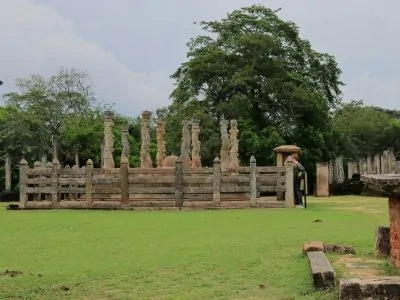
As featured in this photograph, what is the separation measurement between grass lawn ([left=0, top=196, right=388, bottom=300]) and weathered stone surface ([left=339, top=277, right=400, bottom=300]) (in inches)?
16.5

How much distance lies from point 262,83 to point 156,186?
15759 millimetres

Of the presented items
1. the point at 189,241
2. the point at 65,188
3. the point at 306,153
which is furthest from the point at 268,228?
the point at 306,153

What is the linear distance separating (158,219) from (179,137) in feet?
73.7

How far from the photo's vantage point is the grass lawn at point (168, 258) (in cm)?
677

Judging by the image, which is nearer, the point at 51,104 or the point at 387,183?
the point at 387,183

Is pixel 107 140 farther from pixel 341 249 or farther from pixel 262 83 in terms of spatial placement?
pixel 341 249

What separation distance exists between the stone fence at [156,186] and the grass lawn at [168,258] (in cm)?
696

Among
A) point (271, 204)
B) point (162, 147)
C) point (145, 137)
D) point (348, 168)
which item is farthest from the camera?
point (348, 168)

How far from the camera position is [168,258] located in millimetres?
8883

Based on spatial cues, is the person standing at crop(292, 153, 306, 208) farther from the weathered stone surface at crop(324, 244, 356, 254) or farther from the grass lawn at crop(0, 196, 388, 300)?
the weathered stone surface at crop(324, 244, 356, 254)

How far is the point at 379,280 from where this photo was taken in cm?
582

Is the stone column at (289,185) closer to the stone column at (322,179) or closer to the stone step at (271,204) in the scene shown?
the stone step at (271,204)

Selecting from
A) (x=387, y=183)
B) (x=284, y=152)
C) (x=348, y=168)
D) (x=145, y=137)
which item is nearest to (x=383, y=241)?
(x=387, y=183)

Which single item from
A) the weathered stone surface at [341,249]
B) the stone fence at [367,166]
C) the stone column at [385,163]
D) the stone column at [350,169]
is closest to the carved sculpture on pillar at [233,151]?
the stone fence at [367,166]
